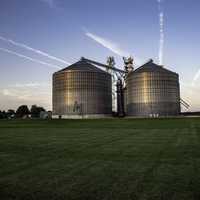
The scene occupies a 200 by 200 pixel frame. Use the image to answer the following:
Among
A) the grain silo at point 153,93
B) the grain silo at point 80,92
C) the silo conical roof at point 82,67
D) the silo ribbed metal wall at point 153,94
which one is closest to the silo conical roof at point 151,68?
the grain silo at point 153,93

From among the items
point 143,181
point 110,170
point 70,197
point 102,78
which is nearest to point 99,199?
point 70,197

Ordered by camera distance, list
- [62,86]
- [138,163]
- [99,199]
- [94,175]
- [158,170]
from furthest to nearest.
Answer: [62,86] → [138,163] → [158,170] → [94,175] → [99,199]

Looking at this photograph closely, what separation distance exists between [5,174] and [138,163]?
5.12m

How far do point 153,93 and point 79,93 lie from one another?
3843 centimetres

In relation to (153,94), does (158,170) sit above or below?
below

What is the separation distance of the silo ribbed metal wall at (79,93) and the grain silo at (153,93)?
55.0 ft

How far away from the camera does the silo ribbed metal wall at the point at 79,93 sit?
418 ft

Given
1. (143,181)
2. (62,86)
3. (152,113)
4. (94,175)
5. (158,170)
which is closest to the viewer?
(143,181)

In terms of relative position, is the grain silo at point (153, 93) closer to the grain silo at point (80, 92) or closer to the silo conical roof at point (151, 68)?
the silo conical roof at point (151, 68)

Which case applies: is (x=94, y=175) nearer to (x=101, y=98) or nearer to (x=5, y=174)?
(x=5, y=174)

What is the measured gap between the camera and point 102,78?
132875 mm

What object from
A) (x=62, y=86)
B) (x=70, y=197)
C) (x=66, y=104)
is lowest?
(x=70, y=197)

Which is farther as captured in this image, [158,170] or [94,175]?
[158,170]

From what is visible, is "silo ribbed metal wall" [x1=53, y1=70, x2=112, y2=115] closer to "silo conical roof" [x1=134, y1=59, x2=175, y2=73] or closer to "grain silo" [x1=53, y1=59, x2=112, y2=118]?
"grain silo" [x1=53, y1=59, x2=112, y2=118]
